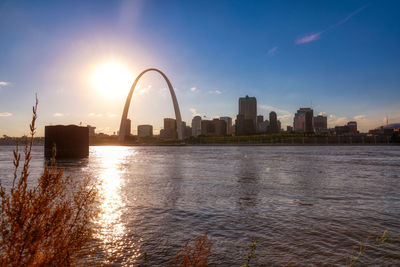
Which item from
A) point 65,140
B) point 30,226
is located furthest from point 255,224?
point 65,140

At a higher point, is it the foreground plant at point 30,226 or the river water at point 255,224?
the foreground plant at point 30,226

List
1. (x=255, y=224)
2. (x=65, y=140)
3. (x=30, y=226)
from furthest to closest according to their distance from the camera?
(x=65, y=140) → (x=255, y=224) → (x=30, y=226)

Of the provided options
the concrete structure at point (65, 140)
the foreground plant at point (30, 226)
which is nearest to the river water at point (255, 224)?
the foreground plant at point (30, 226)

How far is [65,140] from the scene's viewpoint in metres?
53.7

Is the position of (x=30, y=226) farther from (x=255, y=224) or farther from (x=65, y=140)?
(x=65, y=140)

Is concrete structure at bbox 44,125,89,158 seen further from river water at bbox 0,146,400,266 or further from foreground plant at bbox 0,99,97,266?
foreground plant at bbox 0,99,97,266

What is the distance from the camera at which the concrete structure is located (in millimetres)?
52500

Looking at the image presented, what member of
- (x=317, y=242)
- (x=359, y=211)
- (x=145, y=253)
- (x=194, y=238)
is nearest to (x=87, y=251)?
(x=145, y=253)

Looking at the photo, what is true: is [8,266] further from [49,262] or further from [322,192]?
[322,192]

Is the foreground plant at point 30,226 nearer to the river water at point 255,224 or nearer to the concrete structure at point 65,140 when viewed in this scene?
the river water at point 255,224

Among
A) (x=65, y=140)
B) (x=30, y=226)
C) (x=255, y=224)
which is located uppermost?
(x=65, y=140)

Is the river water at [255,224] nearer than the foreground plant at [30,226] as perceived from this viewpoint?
No

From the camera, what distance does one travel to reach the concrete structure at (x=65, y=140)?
5250 centimetres

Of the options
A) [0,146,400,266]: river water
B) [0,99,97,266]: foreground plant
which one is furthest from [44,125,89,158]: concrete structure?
[0,99,97,266]: foreground plant
